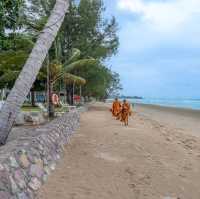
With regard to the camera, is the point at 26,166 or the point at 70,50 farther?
the point at 70,50

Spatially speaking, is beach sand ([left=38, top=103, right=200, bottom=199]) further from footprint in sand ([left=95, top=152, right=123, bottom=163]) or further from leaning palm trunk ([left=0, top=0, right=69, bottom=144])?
leaning palm trunk ([left=0, top=0, right=69, bottom=144])

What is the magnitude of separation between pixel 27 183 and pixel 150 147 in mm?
5312

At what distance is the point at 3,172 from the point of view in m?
4.44

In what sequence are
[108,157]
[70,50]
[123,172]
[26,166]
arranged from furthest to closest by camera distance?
[70,50], [108,157], [123,172], [26,166]

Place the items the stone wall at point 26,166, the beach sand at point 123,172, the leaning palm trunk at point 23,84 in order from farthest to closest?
the leaning palm trunk at point 23,84
the beach sand at point 123,172
the stone wall at point 26,166

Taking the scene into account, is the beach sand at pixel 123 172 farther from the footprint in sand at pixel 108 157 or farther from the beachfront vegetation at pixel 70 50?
the beachfront vegetation at pixel 70 50

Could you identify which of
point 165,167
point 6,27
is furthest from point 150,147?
point 6,27

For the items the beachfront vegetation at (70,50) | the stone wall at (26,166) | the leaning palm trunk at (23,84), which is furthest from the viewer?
the beachfront vegetation at (70,50)

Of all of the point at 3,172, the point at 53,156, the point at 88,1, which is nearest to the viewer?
the point at 3,172

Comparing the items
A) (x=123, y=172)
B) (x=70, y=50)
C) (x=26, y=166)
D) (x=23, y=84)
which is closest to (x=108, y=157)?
(x=123, y=172)

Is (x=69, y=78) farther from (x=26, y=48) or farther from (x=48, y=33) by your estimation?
(x=48, y=33)

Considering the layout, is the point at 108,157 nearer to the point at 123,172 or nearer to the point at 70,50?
the point at 123,172

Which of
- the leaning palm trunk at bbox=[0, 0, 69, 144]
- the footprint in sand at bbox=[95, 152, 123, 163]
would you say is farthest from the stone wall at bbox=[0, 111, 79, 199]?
the footprint in sand at bbox=[95, 152, 123, 163]

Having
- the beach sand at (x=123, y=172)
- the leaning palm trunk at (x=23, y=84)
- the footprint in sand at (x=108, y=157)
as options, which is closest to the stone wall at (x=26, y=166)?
the beach sand at (x=123, y=172)
